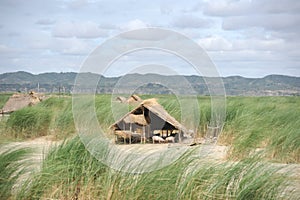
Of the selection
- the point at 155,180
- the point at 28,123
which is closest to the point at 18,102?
the point at 28,123

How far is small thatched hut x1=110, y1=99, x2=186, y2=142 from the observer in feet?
32.7

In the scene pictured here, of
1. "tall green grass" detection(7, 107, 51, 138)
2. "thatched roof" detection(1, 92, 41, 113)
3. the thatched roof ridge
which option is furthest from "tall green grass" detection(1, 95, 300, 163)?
"thatched roof" detection(1, 92, 41, 113)

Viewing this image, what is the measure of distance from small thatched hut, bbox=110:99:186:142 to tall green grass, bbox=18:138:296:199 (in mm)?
4821

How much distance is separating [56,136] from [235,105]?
487cm

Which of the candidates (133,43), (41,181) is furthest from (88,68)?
(41,181)

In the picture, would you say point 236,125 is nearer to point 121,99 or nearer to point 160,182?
point 121,99

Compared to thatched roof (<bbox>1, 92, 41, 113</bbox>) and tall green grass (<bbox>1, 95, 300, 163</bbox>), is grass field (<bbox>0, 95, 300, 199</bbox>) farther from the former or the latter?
thatched roof (<bbox>1, 92, 41, 113</bbox>)

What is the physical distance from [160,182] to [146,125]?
5601 millimetres

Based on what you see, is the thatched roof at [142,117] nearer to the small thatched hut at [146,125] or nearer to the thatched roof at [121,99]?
the small thatched hut at [146,125]

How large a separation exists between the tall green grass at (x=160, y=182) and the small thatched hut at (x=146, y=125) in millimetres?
4821

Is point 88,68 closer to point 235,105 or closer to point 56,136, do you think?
point 56,136

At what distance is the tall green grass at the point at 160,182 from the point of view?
437cm

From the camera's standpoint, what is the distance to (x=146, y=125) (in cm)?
1007

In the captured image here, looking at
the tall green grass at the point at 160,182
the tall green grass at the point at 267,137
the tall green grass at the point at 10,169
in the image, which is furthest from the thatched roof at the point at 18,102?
the tall green grass at the point at 160,182
